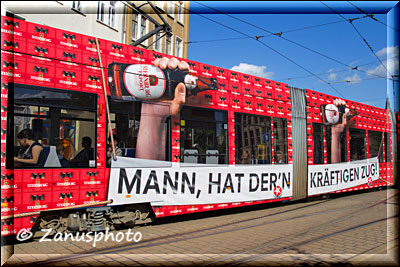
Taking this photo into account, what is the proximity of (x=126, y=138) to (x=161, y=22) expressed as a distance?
1234 centimetres

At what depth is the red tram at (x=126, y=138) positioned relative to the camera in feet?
18.5

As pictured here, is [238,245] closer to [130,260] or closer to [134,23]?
[130,260]

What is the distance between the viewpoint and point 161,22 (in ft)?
58.5

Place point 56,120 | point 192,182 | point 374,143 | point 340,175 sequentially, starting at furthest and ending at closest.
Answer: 1. point 374,143
2. point 340,175
3. point 192,182
4. point 56,120

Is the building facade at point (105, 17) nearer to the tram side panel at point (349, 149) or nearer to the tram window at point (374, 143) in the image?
the tram side panel at point (349, 149)

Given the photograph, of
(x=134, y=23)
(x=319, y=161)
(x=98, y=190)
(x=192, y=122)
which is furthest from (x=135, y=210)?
(x=134, y=23)

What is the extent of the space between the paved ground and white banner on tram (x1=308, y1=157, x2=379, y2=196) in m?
2.05

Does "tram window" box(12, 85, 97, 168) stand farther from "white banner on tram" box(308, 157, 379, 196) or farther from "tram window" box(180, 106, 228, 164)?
"white banner on tram" box(308, 157, 379, 196)

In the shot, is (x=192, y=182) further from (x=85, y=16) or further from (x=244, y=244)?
(x=85, y=16)

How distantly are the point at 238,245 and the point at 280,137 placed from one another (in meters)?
4.82

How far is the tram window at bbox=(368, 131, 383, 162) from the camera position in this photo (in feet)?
46.8

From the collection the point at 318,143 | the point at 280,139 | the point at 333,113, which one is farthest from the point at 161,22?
the point at 280,139

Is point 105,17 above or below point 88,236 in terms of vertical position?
above

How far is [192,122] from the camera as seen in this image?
7.98 metres
